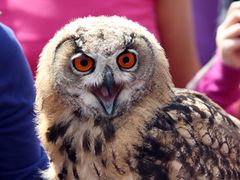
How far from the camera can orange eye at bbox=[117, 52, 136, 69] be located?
1.74 metres

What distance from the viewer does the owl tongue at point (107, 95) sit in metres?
1.76

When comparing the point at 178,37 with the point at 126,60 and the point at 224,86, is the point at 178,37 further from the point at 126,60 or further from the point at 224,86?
the point at 126,60

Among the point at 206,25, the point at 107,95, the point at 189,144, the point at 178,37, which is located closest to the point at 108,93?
the point at 107,95

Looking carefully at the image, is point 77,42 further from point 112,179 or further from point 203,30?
point 203,30

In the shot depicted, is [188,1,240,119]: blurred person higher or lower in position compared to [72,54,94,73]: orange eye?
lower

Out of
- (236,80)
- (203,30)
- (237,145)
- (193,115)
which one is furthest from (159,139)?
(203,30)

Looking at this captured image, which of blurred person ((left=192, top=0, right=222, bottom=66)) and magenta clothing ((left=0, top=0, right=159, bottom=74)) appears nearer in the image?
magenta clothing ((left=0, top=0, right=159, bottom=74))

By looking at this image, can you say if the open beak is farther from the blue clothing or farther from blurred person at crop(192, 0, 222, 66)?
blurred person at crop(192, 0, 222, 66)

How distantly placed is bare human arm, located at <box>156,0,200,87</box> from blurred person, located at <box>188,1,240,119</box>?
0.41ft

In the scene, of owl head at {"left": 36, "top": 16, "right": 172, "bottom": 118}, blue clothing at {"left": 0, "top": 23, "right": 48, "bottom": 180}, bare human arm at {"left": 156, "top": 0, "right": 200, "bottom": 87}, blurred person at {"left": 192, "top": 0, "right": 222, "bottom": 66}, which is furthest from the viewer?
blurred person at {"left": 192, "top": 0, "right": 222, "bottom": 66}

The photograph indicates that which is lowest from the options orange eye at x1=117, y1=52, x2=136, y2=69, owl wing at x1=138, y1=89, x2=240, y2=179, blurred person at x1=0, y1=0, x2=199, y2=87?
owl wing at x1=138, y1=89, x2=240, y2=179

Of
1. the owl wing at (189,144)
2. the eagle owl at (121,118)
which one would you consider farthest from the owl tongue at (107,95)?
the owl wing at (189,144)

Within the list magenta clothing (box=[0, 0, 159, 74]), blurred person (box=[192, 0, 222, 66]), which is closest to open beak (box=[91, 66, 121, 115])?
magenta clothing (box=[0, 0, 159, 74])

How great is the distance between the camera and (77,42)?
173 centimetres
